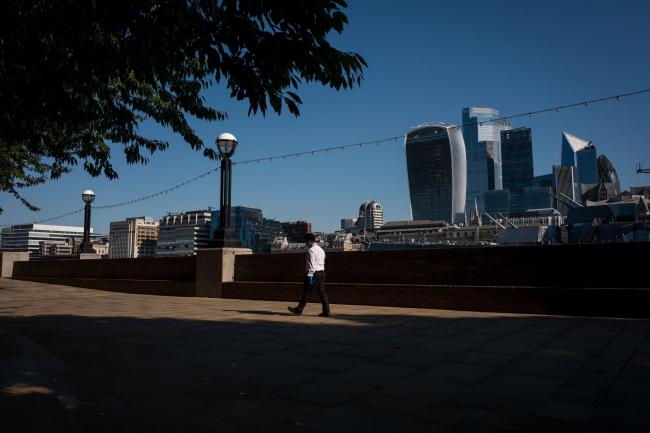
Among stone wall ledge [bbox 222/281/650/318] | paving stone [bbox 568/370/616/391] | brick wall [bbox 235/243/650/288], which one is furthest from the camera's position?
brick wall [bbox 235/243/650/288]

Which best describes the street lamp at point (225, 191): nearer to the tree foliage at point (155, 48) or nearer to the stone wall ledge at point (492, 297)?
the stone wall ledge at point (492, 297)

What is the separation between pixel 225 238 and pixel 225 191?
1.43m

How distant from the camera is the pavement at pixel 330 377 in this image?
3.09m

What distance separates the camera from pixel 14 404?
10.6ft

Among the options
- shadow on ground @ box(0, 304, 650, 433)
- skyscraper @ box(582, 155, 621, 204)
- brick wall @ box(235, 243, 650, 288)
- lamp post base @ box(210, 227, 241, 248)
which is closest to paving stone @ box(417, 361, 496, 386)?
shadow on ground @ box(0, 304, 650, 433)

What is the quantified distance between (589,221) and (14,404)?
155m

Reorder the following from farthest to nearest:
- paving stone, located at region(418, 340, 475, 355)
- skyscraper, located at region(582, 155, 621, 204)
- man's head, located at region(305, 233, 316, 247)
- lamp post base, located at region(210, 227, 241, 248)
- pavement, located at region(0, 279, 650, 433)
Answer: skyscraper, located at region(582, 155, 621, 204), lamp post base, located at region(210, 227, 241, 248), man's head, located at region(305, 233, 316, 247), paving stone, located at region(418, 340, 475, 355), pavement, located at region(0, 279, 650, 433)

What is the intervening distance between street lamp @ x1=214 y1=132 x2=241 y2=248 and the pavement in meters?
6.23

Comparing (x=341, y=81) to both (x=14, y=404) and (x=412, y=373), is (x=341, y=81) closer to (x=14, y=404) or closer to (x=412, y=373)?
(x=412, y=373)

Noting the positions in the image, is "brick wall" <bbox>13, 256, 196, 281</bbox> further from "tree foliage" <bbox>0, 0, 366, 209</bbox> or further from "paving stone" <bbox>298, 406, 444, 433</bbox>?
"paving stone" <bbox>298, 406, 444, 433</bbox>

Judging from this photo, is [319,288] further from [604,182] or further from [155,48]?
[604,182]

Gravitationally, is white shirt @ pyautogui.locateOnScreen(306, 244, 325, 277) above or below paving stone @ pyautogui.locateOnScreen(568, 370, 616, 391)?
above

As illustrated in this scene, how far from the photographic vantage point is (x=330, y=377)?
4.32m

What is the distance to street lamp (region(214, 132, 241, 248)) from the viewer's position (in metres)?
13.5
